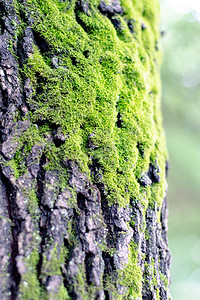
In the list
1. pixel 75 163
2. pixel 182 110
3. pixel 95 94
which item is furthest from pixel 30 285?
pixel 182 110

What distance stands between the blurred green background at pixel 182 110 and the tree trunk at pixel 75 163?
505cm

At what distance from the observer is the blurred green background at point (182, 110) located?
6480 millimetres

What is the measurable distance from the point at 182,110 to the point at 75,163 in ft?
18.5

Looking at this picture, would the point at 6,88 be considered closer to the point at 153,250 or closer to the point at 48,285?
the point at 48,285

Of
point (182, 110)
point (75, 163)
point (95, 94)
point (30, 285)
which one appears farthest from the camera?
point (182, 110)

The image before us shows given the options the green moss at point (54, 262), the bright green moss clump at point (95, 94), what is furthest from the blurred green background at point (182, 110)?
the green moss at point (54, 262)

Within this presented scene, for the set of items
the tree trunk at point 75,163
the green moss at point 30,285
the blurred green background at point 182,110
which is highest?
the blurred green background at point 182,110

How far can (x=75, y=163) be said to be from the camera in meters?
1.34

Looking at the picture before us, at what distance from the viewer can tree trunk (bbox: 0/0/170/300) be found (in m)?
1.13

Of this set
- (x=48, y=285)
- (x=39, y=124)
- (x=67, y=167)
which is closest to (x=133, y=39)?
(x=39, y=124)

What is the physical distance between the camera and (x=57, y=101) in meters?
1.42

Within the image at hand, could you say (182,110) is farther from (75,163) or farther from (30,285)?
(30,285)

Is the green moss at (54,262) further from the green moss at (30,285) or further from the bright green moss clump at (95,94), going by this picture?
the bright green moss clump at (95,94)

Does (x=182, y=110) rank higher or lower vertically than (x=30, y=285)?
higher
